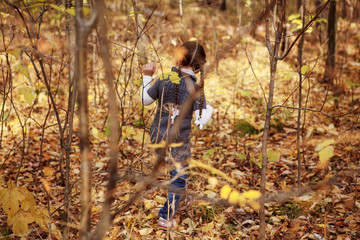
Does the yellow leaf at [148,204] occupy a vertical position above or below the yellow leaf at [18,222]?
below

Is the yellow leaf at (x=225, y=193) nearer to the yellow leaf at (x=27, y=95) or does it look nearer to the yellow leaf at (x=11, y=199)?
the yellow leaf at (x=11, y=199)

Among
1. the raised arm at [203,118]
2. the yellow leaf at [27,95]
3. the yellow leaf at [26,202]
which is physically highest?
the yellow leaf at [27,95]

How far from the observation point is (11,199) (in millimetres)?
1950

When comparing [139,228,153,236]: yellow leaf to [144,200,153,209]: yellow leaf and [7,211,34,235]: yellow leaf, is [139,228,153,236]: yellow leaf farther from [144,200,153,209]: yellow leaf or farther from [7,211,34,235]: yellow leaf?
[7,211,34,235]: yellow leaf

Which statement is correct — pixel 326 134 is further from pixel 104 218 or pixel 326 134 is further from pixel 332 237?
pixel 104 218

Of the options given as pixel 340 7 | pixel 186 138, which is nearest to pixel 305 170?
pixel 186 138

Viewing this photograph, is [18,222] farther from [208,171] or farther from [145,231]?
[208,171]

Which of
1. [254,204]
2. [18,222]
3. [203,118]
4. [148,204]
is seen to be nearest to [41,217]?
[18,222]

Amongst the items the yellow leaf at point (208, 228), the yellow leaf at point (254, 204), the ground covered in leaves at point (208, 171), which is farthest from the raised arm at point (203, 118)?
the yellow leaf at point (254, 204)

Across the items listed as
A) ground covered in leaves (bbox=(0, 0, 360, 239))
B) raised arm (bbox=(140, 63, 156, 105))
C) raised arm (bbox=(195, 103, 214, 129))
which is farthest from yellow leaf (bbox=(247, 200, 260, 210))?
raised arm (bbox=(140, 63, 156, 105))

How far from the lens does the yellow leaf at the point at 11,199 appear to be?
194 centimetres

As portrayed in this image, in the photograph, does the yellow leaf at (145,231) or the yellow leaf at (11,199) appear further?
the yellow leaf at (145,231)

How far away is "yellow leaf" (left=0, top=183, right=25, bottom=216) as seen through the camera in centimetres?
194

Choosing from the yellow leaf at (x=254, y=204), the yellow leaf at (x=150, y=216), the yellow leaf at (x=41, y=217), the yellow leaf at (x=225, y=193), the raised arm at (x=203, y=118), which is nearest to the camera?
the yellow leaf at (x=254, y=204)
